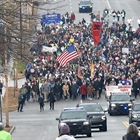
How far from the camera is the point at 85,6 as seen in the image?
98.8m

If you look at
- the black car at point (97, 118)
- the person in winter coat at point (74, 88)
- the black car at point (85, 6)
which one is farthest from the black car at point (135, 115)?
the black car at point (85, 6)

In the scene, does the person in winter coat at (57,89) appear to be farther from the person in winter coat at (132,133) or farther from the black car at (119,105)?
the person in winter coat at (132,133)

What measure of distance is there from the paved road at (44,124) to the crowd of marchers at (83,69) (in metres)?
0.76

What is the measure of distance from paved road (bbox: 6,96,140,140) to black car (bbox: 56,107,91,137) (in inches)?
14.7

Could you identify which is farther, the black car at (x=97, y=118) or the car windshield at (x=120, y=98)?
the car windshield at (x=120, y=98)

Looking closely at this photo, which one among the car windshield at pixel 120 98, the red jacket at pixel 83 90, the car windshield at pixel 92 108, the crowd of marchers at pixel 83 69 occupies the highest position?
the crowd of marchers at pixel 83 69

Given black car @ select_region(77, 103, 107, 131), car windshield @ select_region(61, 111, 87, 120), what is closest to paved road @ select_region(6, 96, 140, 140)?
black car @ select_region(77, 103, 107, 131)

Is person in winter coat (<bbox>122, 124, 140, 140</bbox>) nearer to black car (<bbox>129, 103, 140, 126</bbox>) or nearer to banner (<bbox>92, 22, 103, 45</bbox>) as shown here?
black car (<bbox>129, 103, 140, 126</bbox>)

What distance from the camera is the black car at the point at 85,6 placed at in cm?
9800

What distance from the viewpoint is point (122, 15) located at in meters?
87.1

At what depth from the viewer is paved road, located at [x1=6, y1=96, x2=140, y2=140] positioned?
38.7m

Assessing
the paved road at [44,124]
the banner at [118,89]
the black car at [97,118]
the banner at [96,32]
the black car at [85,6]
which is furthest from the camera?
the black car at [85,6]

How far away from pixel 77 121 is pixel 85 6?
6243 cm

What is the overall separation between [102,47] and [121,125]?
23756mm
